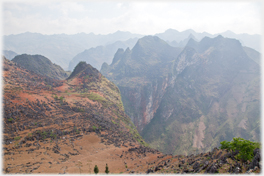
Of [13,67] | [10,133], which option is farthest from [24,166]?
[13,67]

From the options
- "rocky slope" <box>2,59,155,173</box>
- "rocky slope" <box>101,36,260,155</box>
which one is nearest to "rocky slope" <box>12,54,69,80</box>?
"rocky slope" <box>2,59,155,173</box>

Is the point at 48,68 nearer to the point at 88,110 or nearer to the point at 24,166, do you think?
the point at 88,110

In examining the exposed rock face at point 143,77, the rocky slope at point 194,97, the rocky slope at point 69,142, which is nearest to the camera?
the rocky slope at point 69,142

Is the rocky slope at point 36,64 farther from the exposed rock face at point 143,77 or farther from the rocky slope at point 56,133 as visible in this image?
the exposed rock face at point 143,77

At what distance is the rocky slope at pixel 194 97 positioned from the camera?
261 feet

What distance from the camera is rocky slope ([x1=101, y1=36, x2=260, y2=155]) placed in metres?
79.6

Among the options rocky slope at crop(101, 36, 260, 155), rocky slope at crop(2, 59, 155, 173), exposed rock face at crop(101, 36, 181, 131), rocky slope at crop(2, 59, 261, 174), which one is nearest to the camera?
rocky slope at crop(2, 59, 261, 174)

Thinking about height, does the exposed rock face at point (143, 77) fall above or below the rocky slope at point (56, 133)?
above

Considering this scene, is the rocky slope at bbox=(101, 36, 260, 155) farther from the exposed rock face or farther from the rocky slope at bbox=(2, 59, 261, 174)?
the rocky slope at bbox=(2, 59, 261, 174)

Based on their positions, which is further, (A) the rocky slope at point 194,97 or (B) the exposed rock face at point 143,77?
(B) the exposed rock face at point 143,77

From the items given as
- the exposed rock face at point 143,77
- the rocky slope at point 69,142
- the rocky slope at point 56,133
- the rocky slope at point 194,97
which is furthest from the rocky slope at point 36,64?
the rocky slope at point 194,97

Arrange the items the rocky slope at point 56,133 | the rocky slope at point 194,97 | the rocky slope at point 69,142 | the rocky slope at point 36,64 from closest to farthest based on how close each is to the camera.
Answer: the rocky slope at point 69,142, the rocky slope at point 56,133, the rocky slope at point 36,64, the rocky slope at point 194,97

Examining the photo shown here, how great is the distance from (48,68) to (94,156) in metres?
73.8

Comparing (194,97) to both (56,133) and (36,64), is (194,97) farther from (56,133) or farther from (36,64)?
(36,64)
